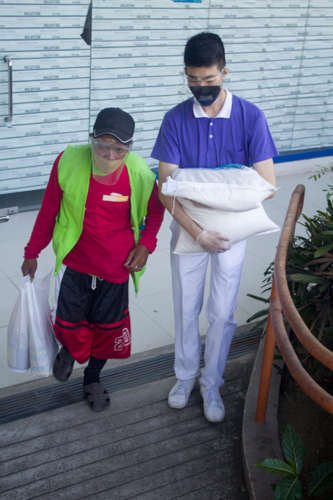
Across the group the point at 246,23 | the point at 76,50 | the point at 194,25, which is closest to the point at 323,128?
the point at 246,23

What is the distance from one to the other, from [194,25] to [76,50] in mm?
1358

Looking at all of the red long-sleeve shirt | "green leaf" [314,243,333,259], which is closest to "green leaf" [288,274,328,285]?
"green leaf" [314,243,333,259]

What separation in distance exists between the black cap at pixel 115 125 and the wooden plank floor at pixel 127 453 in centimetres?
138

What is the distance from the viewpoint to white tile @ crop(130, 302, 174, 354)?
10.8 feet

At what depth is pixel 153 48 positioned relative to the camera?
536 centimetres

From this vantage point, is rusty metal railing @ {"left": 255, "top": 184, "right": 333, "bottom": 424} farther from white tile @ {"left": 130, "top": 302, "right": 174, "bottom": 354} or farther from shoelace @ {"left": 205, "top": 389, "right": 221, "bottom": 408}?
white tile @ {"left": 130, "top": 302, "right": 174, "bottom": 354}

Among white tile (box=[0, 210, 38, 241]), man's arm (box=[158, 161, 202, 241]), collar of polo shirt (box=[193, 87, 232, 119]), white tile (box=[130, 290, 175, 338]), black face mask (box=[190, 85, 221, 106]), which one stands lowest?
white tile (box=[130, 290, 175, 338])

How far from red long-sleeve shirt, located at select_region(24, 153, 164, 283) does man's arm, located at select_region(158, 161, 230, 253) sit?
0.16m

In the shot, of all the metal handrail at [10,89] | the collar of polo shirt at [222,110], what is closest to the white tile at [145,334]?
the collar of polo shirt at [222,110]

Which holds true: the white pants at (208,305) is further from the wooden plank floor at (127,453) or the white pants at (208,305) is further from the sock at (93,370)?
the sock at (93,370)

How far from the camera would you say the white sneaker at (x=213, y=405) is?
2656 mm

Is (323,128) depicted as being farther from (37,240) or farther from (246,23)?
(37,240)

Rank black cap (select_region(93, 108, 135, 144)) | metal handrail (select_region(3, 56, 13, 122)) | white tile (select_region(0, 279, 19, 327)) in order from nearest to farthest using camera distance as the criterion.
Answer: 1. black cap (select_region(93, 108, 135, 144))
2. white tile (select_region(0, 279, 19, 327))
3. metal handrail (select_region(3, 56, 13, 122))

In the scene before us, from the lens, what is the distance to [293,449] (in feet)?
6.73
